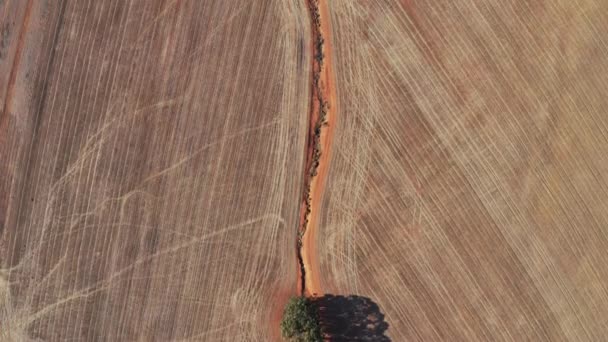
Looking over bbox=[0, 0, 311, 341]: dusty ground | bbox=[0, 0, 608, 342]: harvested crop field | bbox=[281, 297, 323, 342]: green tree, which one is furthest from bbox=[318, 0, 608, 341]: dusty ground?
bbox=[0, 0, 311, 341]: dusty ground

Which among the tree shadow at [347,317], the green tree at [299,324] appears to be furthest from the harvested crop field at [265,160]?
the green tree at [299,324]

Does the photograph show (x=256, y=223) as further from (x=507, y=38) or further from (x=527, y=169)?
(x=507, y=38)

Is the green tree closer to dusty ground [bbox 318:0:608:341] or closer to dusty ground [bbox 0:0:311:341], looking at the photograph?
dusty ground [bbox 0:0:311:341]

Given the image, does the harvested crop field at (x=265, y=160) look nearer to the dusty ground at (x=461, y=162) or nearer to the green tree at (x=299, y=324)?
the dusty ground at (x=461, y=162)

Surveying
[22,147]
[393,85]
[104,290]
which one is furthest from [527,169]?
[22,147]

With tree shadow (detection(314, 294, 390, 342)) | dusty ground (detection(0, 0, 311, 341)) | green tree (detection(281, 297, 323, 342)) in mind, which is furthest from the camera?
tree shadow (detection(314, 294, 390, 342))

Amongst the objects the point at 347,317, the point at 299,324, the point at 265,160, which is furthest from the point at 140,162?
the point at 347,317
